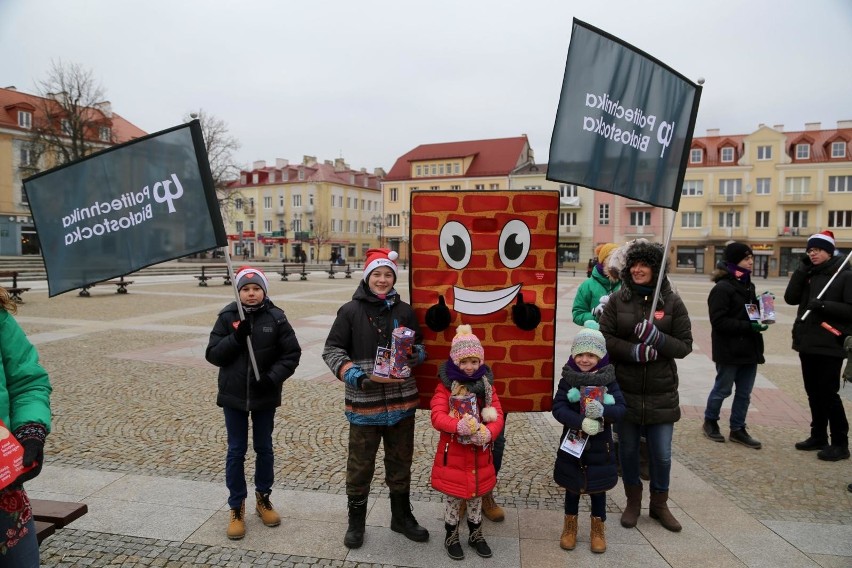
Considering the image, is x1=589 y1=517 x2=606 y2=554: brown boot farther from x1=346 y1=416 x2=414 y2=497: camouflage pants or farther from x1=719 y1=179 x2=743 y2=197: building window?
A: x1=719 y1=179 x2=743 y2=197: building window

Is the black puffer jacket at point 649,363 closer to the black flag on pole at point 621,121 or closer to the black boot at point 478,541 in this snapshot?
the black flag on pole at point 621,121

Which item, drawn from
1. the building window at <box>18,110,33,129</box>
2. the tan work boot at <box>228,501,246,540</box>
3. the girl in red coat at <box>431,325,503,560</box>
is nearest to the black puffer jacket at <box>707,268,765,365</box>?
the girl in red coat at <box>431,325,503,560</box>

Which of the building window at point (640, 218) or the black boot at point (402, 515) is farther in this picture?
the building window at point (640, 218)

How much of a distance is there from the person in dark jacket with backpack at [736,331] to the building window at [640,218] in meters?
54.1

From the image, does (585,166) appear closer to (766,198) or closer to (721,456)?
(721,456)

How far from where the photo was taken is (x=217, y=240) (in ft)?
12.5

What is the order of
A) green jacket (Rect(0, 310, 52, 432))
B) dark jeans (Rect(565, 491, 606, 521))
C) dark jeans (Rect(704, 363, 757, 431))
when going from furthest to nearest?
dark jeans (Rect(704, 363, 757, 431))
dark jeans (Rect(565, 491, 606, 521))
green jacket (Rect(0, 310, 52, 432))

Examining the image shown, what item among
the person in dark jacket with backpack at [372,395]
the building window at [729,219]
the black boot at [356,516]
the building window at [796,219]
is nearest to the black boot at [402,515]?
the person in dark jacket with backpack at [372,395]

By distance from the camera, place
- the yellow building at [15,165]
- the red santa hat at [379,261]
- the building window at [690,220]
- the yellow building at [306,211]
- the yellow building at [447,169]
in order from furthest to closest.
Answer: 1. the yellow building at [306,211]
2. the yellow building at [447,169]
3. the building window at [690,220]
4. the yellow building at [15,165]
5. the red santa hat at [379,261]

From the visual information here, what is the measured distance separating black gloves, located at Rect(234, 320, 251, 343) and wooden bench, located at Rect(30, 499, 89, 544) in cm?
128

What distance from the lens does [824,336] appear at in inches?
207

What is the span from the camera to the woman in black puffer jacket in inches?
154

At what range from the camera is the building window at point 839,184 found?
165 ft

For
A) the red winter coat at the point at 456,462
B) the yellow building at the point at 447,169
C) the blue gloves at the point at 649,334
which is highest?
the yellow building at the point at 447,169
